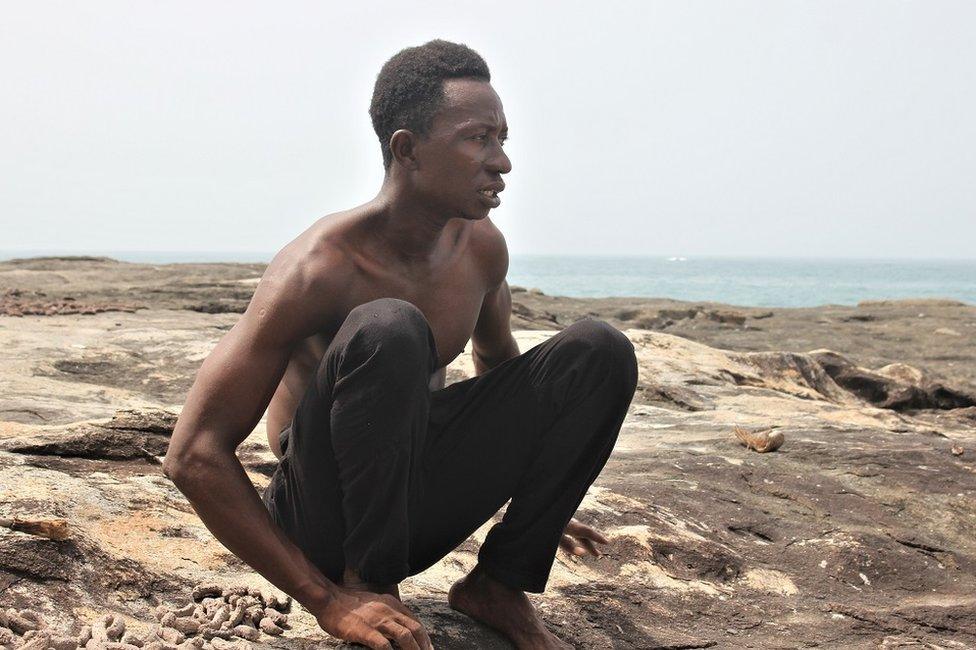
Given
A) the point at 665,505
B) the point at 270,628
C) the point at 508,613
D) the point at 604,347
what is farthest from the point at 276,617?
the point at 665,505

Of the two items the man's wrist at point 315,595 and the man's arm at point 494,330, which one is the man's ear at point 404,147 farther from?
the man's wrist at point 315,595

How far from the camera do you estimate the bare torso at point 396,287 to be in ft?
8.57

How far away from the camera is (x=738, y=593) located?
11.8 feet

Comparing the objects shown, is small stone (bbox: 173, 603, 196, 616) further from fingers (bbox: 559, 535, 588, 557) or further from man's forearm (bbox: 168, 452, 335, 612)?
fingers (bbox: 559, 535, 588, 557)

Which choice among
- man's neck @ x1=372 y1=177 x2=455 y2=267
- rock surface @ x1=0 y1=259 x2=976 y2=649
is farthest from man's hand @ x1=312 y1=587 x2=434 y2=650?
man's neck @ x1=372 y1=177 x2=455 y2=267

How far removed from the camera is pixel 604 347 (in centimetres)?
261

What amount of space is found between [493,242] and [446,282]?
9.3 inches

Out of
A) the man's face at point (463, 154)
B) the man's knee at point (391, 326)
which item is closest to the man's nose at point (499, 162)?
the man's face at point (463, 154)

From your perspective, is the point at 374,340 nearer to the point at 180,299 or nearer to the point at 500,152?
the point at 500,152

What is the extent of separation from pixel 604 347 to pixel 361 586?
757 mm

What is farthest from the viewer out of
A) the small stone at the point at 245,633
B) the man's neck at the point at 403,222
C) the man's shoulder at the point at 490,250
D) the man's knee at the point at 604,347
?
the man's shoulder at the point at 490,250

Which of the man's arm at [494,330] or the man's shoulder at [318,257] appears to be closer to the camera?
the man's shoulder at [318,257]

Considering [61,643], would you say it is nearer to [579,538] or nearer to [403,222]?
[403,222]

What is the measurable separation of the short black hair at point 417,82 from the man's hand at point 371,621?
40.4 inches
